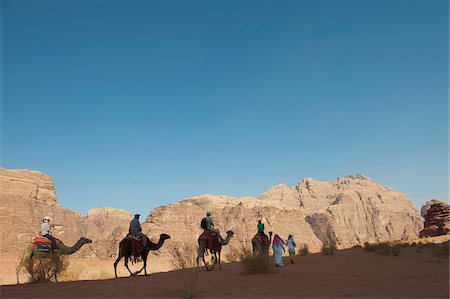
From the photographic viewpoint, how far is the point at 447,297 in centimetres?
780

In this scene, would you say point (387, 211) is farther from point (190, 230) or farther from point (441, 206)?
point (441, 206)

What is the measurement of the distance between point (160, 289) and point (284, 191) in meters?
175

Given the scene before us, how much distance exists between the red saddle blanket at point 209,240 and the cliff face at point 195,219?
91.8ft

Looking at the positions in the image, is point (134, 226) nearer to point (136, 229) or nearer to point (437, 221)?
point (136, 229)

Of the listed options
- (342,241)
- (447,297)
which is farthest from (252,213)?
(447,297)

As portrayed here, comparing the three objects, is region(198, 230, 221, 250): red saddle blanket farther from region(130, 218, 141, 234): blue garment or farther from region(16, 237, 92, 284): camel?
region(16, 237, 92, 284): camel

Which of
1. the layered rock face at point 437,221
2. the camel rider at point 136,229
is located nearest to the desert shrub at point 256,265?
the camel rider at point 136,229

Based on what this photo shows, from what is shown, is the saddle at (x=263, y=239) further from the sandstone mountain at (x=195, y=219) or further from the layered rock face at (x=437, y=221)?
the layered rock face at (x=437, y=221)

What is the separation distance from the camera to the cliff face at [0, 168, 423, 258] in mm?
66188

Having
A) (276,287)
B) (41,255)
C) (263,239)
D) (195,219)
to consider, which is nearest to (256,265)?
(276,287)

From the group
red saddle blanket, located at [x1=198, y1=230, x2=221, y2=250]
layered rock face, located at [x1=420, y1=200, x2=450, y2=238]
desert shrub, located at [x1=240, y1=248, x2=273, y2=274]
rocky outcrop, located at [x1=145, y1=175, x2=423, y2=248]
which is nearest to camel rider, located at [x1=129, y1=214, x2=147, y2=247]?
red saddle blanket, located at [x1=198, y1=230, x2=221, y2=250]

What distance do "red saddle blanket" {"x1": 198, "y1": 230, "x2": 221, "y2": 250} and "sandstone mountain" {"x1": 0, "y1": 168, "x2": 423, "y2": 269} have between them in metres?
21.0

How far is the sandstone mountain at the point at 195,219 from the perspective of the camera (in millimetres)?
66000

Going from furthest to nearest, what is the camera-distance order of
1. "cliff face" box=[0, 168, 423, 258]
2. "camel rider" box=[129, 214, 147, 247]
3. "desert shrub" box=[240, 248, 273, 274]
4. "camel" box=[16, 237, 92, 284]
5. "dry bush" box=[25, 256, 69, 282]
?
"cliff face" box=[0, 168, 423, 258] → "camel rider" box=[129, 214, 147, 247] → "desert shrub" box=[240, 248, 273, 274] → "dry bush" box=[25, 256, 69, 282] → "camel" box=[16, 237, 92, 284]
